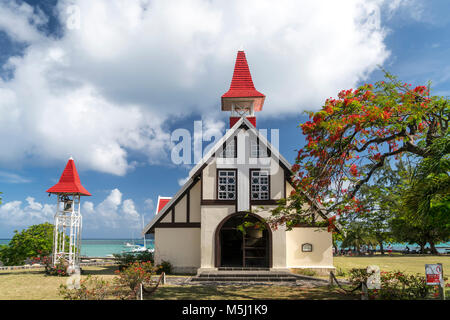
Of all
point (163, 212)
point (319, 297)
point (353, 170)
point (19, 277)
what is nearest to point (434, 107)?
point (353, 170)

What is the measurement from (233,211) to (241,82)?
1011cm

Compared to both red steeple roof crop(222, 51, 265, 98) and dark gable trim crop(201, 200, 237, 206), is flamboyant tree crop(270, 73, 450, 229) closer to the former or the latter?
dark gable trim crop(201, 200, 237, 206)

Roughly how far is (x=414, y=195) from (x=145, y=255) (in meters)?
16.9

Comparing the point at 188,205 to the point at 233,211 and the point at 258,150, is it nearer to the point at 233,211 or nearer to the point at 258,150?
the point at 233,211

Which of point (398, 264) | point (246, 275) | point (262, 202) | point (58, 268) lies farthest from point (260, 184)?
point (398, 264)

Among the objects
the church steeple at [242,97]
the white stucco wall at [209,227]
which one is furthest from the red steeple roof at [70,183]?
the church steeple at [242,97]

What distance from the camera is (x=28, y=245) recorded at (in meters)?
25.6

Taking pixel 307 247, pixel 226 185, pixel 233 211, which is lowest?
pixel 307 247

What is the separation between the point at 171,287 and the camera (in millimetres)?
14852

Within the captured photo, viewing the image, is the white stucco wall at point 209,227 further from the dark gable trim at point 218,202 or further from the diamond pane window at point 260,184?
the diamond pane window at point 260,184

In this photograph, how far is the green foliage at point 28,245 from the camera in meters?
25.5

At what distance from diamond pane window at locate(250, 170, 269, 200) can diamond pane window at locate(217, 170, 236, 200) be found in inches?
43.1

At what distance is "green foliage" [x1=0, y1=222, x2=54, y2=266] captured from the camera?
25.5 m

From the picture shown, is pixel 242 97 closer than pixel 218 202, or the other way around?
pixel 218 202
